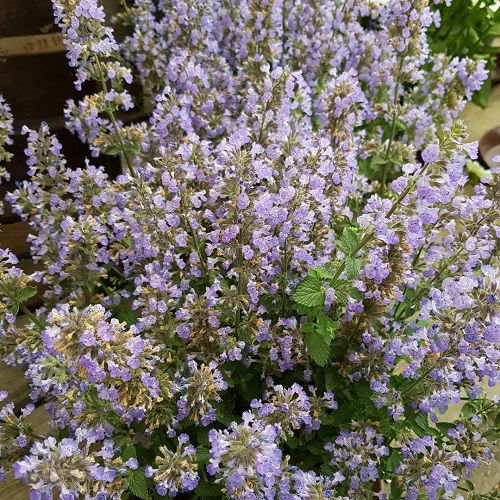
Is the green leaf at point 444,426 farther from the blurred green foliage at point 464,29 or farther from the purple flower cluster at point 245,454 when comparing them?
the blurred green foliage at point 464,29

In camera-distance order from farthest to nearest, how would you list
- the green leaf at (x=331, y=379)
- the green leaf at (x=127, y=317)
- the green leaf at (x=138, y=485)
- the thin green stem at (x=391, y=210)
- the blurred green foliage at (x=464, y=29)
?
the blurred green foliage at (x=464, y=29)
the green leaf at (x=127, y=317)
the green leaf at (x=331, y=379)
the green leaf at (x=138, y=485)
the thin green stem at (x=391, y=210)

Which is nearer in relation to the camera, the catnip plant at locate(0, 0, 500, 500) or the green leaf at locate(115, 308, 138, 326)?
the catnip plant at locate(0, 0, 500, 500)

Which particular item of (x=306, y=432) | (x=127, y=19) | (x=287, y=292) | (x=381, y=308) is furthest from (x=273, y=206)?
(x=127, y=19)

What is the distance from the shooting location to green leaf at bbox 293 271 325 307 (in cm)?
130

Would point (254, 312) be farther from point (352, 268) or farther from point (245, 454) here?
point (245, 454)

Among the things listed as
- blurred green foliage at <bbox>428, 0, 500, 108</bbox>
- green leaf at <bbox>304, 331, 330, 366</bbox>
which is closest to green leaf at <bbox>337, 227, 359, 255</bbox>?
green leaf at <bbox>304, 331, 330, 366</bbox>

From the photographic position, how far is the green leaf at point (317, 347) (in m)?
1.37

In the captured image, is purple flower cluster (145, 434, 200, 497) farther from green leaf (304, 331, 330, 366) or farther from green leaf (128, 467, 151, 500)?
green leaf (304, 331, 330, 366)

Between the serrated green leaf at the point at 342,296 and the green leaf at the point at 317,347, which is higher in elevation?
the serrated green leaf at the point at 342,296

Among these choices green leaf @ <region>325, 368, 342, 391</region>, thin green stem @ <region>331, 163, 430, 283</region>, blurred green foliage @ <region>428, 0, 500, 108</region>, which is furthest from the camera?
blurred green foliage @ <region>428, 0, 500, 108</region>

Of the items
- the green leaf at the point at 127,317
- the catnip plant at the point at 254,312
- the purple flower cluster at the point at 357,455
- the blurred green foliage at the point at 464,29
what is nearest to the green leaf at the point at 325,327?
the catnip plant at the point at 254,312

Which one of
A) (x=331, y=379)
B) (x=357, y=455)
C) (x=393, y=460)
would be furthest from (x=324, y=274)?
(x=393, y=460)

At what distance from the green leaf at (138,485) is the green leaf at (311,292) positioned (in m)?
0.55

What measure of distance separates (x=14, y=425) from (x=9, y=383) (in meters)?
0.96
